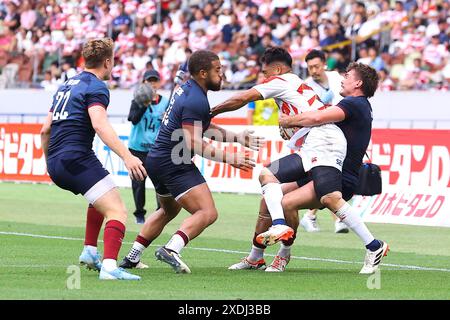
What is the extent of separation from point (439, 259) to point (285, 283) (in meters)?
3.40

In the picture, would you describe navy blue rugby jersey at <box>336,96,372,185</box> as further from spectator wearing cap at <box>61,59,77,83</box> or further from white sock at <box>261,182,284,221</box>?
spectator wearing cap at <box>61,59,77,83</box>

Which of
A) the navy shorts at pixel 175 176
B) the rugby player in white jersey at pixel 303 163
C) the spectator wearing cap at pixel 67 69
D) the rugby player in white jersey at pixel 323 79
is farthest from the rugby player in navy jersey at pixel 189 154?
the spectator wearing cap at pixel 67 69

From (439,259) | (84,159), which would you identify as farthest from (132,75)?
(84,159)

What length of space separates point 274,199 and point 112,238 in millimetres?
1875

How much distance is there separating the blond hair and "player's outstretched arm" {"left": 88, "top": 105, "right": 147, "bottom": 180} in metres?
0.52

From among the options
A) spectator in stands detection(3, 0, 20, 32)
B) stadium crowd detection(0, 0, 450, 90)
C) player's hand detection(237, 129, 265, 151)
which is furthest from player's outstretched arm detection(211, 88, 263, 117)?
spectator in stands detection(3, 0, 20, 32)

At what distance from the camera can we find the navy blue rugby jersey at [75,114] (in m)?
10.2


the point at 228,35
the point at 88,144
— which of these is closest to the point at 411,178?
the point at 88,144

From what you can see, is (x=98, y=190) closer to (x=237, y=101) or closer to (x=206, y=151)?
(x=206, y=151)

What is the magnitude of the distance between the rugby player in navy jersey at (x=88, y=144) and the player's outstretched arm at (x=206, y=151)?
93 centimetres

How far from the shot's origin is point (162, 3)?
3400cm

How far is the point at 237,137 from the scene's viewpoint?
37.6 ft

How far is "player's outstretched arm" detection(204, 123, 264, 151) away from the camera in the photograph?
11.2m

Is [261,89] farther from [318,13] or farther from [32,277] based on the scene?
[318,13]
